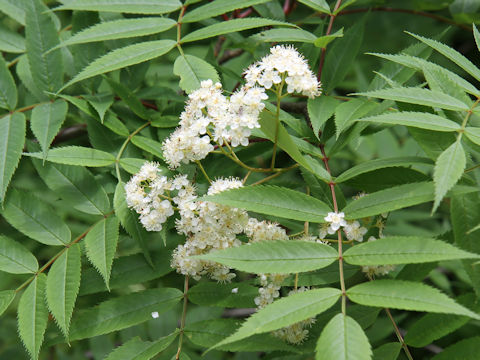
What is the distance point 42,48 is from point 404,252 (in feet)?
5.62

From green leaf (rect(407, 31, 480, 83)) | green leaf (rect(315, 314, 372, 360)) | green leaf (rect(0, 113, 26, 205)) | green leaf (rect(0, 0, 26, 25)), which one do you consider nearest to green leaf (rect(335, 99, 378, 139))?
green leaf (rect(407, 31, 480, 83))

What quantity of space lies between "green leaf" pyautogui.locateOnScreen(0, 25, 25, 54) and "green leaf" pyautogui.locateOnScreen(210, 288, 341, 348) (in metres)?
1.92

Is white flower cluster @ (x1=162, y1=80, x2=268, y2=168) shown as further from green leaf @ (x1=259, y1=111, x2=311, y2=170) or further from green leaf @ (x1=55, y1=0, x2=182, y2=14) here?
green leaf @ (x1=55, y1=0, x2=182, y2=14)

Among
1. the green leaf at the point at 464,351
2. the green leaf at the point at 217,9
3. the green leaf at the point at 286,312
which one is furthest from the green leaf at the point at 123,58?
the green leaf at the point at 464,351

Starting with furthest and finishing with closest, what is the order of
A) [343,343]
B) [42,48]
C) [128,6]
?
[42,48], [128,6], [343,343]

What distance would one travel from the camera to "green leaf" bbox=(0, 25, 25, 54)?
2705 millimetres

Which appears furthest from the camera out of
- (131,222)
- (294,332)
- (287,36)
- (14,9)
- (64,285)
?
(14,9)

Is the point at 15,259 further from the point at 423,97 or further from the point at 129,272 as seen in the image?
the point at 423,97

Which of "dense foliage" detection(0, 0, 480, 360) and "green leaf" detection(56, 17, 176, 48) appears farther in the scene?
"green leaf" detection(56, 17, 176, 48)

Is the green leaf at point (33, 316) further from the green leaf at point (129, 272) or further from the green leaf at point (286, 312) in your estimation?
the green leaf at point (286, 312)

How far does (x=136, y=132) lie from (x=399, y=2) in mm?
2542

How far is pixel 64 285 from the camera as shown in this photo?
1928mm

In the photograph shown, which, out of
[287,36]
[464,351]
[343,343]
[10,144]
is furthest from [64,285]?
[464,351]

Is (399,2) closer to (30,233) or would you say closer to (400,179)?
(400,179)
